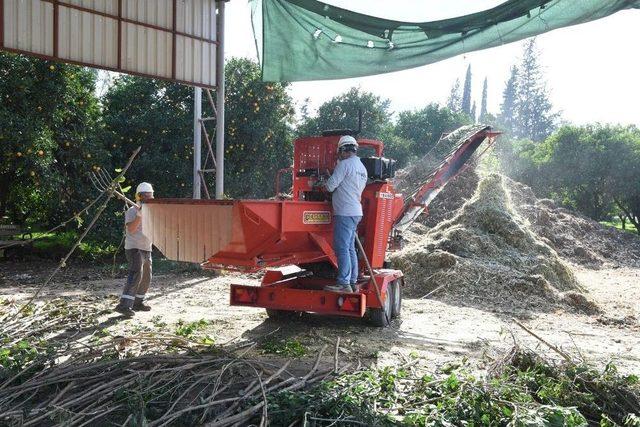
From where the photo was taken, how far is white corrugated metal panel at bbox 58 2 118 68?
770 cm

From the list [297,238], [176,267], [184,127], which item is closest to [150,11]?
[297,238]

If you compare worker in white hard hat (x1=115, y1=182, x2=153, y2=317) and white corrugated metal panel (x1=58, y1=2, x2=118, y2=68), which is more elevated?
white corrugated metal panel (x1=58, y1=2, x2=118, y2=68)

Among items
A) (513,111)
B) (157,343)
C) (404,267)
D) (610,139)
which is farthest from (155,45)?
(513,111)

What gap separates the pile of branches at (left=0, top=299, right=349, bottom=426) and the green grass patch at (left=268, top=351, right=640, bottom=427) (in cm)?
31

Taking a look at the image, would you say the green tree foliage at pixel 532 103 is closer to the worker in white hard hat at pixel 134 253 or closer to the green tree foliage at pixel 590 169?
the green tree foliage at pixel 590 169

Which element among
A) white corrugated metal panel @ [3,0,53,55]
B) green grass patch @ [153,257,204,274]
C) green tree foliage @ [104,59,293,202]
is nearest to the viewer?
white corrugated metal panel @ [3,0,53,55]

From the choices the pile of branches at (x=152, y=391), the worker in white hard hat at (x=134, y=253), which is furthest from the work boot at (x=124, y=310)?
the pile of branches at (x=152, y=391)

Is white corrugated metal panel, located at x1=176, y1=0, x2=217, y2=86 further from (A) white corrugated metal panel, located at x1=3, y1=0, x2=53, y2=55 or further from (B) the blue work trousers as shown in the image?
(B) the blue work trousers

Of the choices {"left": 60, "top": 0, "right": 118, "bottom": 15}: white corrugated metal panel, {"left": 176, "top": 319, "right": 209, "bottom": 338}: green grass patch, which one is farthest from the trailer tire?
{"left": 60, "top": 0, "right": 118, "bottom": 15}: white corrugated metal panel

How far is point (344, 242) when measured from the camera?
6.39 m

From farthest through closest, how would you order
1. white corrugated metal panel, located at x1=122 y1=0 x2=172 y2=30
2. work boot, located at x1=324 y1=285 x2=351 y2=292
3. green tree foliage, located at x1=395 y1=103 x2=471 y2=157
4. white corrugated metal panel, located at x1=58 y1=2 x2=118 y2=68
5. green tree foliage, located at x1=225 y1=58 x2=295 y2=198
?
green tree foliage, located at x1=395 y1=103 x2=471 y2=157
green tree foliage, located at x1=225 y1=58 x2=295 y2=198
white corrugated metal panel, located at x1=122 y1=0 x2=172 y2=30
white corrugated metal panel, located at x1=58 y1=2 x2=118 y2=68
work boot, located at x1=324 y1=285 x2=351 y2=292

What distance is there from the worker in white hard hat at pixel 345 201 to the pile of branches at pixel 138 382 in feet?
4.93

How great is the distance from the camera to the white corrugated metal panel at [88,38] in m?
7.70

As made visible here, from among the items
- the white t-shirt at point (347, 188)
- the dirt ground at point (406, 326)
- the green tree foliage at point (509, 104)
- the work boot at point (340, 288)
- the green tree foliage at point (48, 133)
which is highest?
the green tree foliage at point (509, 104)
